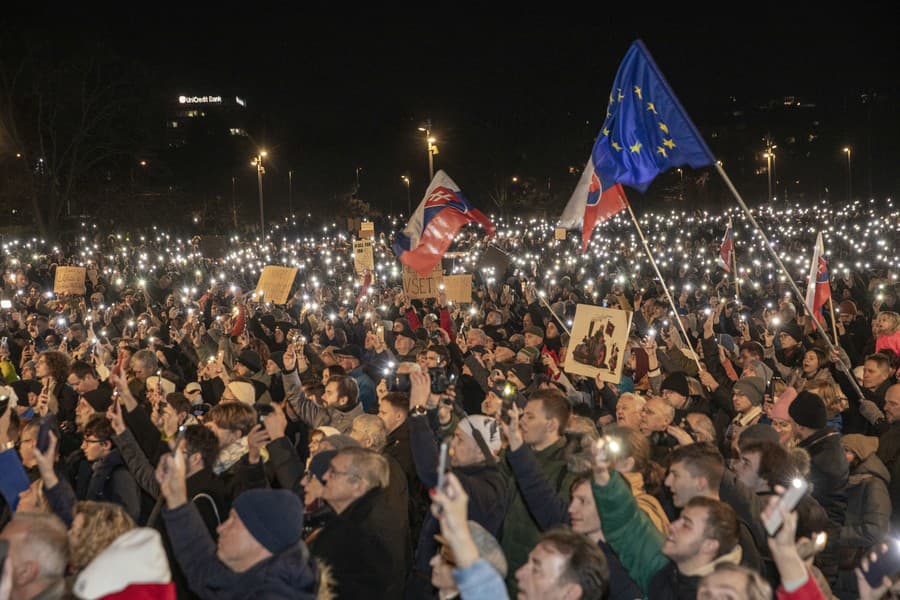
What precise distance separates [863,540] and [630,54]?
4950 millimetres

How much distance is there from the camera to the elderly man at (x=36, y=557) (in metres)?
3.31

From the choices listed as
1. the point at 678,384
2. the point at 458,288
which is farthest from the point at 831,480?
the point at 458,288

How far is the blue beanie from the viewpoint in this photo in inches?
143

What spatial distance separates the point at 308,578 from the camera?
140 inches

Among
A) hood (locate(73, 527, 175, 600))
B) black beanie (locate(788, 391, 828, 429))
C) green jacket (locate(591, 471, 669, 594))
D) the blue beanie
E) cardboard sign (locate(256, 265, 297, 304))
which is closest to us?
hood (locate(73, 527, 175, 600))

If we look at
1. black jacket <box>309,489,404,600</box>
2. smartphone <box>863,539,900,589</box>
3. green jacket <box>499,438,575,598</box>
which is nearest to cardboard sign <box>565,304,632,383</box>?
green jacket <box>499,438,575,598</box>

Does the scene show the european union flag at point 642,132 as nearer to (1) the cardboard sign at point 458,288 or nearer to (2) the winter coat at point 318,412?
(2) the winter coat at point 318,412

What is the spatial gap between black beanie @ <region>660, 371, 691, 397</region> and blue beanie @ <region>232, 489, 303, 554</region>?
476 centimetres

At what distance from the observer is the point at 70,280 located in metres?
17.3

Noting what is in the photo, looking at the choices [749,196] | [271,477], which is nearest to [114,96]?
[271,477]

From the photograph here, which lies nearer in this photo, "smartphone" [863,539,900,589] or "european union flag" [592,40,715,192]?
"smartphone" [863,539,900,589]

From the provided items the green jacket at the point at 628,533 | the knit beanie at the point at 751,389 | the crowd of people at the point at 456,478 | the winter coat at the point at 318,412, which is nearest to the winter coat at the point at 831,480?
the crowd of people at the point at 456,478

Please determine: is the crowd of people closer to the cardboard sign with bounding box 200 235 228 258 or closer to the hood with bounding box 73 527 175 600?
the hood with bounding box 73 527 175 600

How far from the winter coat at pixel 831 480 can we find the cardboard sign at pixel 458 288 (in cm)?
989
